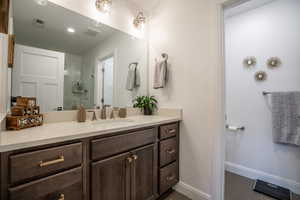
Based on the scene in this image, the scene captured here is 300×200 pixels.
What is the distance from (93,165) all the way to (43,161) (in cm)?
30

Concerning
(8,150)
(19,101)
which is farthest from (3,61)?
(8,150)

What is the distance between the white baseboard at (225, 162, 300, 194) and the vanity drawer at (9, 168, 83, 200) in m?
2.24

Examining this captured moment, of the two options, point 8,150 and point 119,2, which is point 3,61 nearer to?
point 8,150

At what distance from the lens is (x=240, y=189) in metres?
1.78

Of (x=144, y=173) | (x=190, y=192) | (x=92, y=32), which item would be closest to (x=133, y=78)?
(x=92, y=32)

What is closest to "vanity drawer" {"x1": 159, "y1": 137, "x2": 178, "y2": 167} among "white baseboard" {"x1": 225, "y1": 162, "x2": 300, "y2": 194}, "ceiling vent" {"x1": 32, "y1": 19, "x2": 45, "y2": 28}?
"white baseboard" {"x1": 225, "y1": 162, "x2": 300, "y2": 194}

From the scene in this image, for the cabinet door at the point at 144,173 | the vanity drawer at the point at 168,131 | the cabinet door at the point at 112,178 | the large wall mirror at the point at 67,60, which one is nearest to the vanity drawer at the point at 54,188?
the cabinet door at the point at 112,178

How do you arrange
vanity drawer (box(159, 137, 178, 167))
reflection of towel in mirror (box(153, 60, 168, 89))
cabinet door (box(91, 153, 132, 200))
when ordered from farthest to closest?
reflection of towel in mirror (box(153, 60, 168, 89)), vanity drawer (box(159, 137, 178, 167)), cabinet door (box(91, 153, 132, 200))

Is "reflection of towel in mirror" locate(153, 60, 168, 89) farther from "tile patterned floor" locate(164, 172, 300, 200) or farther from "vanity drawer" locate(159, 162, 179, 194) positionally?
"tile patterned floor" locate(164, 172, 300, 200)

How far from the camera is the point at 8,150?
26.5 inches

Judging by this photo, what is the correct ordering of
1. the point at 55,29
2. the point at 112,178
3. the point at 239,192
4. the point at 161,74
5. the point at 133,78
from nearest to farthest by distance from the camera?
the point at 112,178 < the point at 55,29 < the point at 239,192 < the point at 161,74 < the point at 133,78

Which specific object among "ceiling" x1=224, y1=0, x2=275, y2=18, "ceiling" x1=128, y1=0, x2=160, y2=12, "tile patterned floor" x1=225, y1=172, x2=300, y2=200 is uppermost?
"ceiling" x1=224, y1=0, x2=275, y2=18

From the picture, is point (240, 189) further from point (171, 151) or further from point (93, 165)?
point (93, 165)

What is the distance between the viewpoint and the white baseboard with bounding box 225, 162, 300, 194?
173 centimetres
